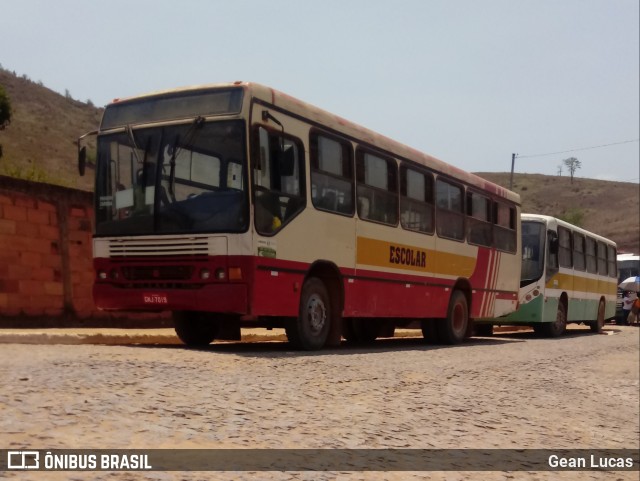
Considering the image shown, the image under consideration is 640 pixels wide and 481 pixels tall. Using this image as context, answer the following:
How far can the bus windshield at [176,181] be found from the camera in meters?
10.0

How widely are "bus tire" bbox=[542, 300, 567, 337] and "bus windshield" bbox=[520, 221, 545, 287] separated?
1.46 m

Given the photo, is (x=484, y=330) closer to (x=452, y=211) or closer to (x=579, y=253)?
(x=579, y=253)

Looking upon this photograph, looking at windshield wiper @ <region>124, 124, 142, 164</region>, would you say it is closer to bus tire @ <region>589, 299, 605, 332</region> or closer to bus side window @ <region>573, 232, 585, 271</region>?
bus side window @ <region>573, 232, 585, 271</region>

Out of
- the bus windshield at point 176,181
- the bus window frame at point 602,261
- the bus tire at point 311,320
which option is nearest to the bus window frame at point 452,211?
A: the bus tire at point 311,320

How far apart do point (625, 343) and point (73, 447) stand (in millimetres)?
16694

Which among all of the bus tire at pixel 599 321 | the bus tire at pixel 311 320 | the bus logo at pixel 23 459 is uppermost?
the bus tire at pixel 311 320

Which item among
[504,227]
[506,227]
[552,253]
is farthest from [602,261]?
[504,227]

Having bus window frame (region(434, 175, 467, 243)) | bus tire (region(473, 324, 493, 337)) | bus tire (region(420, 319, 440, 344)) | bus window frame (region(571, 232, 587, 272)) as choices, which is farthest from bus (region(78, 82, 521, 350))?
bus window frame (region(571, 232, 587, 272))

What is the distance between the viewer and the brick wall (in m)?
14.5

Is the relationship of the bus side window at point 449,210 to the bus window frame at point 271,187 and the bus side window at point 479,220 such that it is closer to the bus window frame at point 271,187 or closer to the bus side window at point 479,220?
the bus side window at point 479,220

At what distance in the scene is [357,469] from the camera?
4848 millimetres

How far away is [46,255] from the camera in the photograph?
1535 cm

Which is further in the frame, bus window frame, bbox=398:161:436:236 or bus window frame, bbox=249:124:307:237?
bus window frame, bbox=398:161:436:236

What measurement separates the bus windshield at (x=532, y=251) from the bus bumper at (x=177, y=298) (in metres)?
12.4
